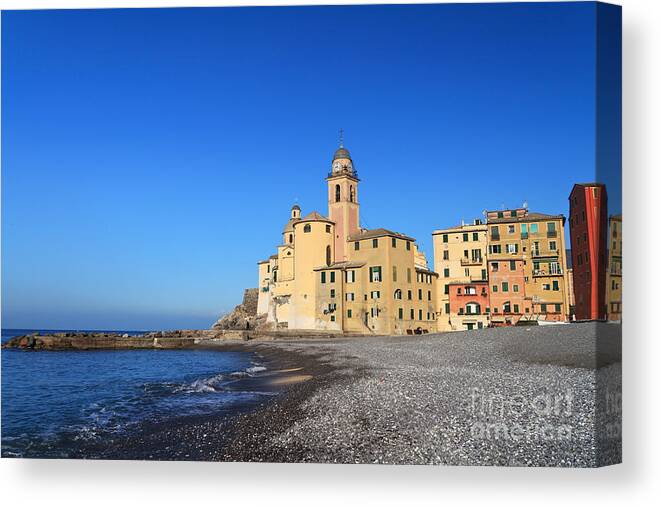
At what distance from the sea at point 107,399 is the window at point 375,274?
2.90m

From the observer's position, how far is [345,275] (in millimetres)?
11312

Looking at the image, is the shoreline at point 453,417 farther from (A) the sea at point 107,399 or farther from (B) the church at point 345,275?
(B) the church at point 345,275

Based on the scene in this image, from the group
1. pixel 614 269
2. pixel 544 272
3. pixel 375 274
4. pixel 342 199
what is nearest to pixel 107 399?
pixel 375 274

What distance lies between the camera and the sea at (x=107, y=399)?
8.50 m

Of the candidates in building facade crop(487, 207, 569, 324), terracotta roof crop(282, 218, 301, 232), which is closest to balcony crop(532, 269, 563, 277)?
building facade crop(487, 207, 569, 324)

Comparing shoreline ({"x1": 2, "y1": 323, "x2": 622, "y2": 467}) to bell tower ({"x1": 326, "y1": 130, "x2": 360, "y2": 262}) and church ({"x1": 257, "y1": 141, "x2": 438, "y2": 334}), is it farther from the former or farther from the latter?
bell tower ({"x1": 326, "y1": 130, "x2": 360, "y2": 262})

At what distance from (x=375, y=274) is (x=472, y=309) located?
205 cm

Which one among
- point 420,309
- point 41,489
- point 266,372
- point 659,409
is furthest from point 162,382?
point 659,409

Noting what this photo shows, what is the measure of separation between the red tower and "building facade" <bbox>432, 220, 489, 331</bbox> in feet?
5.20

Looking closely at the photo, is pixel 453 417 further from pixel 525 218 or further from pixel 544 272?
pixel 525 218

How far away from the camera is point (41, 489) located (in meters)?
7.64

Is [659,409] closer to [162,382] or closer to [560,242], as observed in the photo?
[560,242]

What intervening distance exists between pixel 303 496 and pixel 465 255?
4.93 m

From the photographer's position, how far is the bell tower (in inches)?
388
